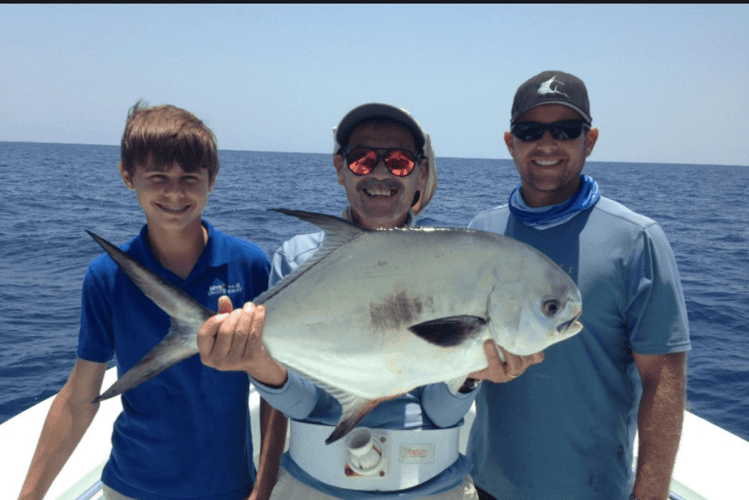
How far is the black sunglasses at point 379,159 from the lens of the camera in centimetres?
222

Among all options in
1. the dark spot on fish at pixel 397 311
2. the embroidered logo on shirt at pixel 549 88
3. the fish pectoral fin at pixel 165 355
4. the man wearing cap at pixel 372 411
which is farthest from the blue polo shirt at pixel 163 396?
the embroidered logo on shirt at pixel 549 88

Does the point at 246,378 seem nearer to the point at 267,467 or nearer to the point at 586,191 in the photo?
the point at 267,467

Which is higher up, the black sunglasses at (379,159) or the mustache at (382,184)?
the black sunglasses at (379,159)

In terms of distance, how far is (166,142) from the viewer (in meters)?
2.20

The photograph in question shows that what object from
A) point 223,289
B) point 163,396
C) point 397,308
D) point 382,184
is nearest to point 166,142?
point 223,289

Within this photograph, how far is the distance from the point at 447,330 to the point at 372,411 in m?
0.59

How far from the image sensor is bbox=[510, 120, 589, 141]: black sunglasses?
2318 mm

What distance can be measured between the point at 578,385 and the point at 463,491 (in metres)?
0.61

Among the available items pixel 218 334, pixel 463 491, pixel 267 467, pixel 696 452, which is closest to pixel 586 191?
pixel 463 491

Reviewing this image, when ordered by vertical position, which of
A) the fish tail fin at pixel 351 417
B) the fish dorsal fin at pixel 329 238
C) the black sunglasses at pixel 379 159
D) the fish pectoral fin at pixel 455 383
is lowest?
the fish tail fin at pixel 351 417

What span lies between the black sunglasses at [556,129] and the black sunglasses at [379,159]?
518 millimetres

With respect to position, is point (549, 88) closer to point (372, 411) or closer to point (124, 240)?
point (372, 411)

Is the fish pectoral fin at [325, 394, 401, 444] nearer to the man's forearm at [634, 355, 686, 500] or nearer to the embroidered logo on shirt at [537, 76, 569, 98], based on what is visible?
the man's forearm at [634, 355, 686, 500]

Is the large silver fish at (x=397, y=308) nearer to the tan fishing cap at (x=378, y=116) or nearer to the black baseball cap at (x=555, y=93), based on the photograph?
the tan fishing cap at (x=378, y=116)
